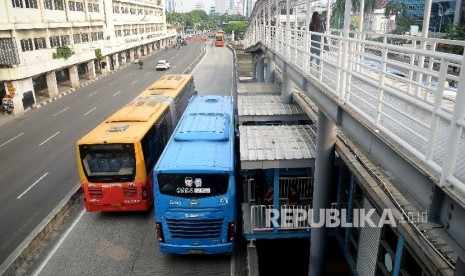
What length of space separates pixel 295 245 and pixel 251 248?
2220 millimetres

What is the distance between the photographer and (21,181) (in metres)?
15.3

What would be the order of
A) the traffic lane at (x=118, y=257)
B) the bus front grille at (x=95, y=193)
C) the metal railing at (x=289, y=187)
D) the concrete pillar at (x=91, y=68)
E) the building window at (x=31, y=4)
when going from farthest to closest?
the concrete pillar at (x=91, y=68)
the building window at (x=31, y=4)
the bus front grille at (x=95, y=193)
the metal railing at (x=289, y=187)
the traffic lane at (x=118, y=257)

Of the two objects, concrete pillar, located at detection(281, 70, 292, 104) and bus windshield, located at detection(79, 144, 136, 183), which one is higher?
concrete pillar, located at detection(281, 70, 292, 104)

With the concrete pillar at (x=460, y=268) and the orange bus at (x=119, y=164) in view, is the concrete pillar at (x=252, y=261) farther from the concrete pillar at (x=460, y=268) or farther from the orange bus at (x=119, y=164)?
the concrete pillar at (x=460, y=268)

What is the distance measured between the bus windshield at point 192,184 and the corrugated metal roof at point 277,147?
77cm

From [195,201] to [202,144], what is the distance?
85.9 inches

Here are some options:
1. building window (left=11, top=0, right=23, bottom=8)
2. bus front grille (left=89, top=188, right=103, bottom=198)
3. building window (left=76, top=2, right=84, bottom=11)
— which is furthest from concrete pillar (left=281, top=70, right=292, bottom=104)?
building window (left=76, top=2, right=84, bottom=11)

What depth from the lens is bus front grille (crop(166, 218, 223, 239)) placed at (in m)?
9.43

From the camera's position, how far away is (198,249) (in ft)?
31.9

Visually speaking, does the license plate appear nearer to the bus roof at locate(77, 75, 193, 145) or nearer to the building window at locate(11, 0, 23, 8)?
the bus roof at locate(77, 75, 193, 145)

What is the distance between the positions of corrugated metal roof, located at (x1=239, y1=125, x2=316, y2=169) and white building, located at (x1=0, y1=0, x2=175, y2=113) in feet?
76.4

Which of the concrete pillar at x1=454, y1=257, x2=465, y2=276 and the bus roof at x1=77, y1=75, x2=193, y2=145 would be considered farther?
the bus roof at x1=77, y1=75, x2=193, y2=145

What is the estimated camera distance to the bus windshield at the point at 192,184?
360 inches

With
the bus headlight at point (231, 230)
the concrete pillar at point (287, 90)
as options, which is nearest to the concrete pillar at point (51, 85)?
the concrete pillar at point (287, 90)
